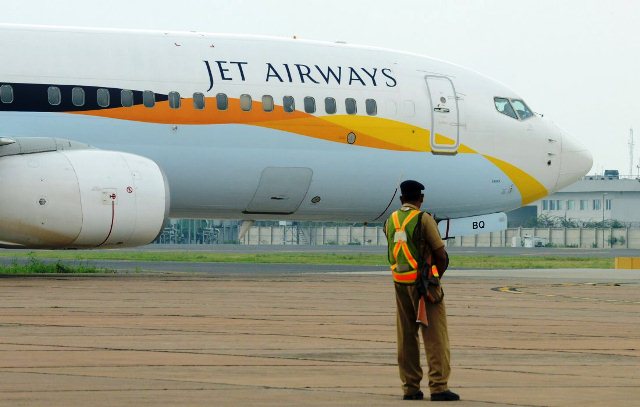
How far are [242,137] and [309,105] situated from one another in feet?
5.98

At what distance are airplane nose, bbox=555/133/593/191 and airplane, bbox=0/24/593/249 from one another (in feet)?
0.15

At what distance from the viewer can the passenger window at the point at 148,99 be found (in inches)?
1172

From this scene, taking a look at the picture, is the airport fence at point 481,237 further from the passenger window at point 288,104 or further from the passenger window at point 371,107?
the passenger window at point 288,104

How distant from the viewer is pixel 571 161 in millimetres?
34750

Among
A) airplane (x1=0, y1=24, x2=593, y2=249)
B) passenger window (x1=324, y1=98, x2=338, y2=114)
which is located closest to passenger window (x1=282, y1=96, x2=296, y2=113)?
airplane (x1=0, y1=24, x2=593, y2=249)

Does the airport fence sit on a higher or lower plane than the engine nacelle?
lower

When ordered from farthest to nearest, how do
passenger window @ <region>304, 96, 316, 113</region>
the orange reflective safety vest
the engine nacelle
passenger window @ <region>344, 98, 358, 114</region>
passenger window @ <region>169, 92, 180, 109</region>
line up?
1. passenger window @ <region>344, 98, 358, 114</region>
2. passenger window @ <region>304, 96, 316, 113</region>
3. passenger window @ <region>169, 92, 180, 109</region>
4. the engine nacelle
5. the orange reflective safety vest

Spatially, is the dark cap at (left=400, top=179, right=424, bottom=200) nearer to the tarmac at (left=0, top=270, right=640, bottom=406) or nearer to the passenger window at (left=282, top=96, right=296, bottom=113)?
the tarmac at (left=0, top=270, right=640, bottom=406)

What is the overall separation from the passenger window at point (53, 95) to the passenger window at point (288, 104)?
5.18 m

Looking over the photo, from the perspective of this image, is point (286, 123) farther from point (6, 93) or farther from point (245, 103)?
point (6, 93)

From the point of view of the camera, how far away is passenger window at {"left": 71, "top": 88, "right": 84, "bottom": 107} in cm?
2922

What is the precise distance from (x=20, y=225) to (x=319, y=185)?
7479mm

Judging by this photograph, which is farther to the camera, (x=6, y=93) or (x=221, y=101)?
(x=221, y=101)

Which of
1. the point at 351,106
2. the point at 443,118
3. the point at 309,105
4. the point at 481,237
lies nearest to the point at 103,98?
the point at 309,105
